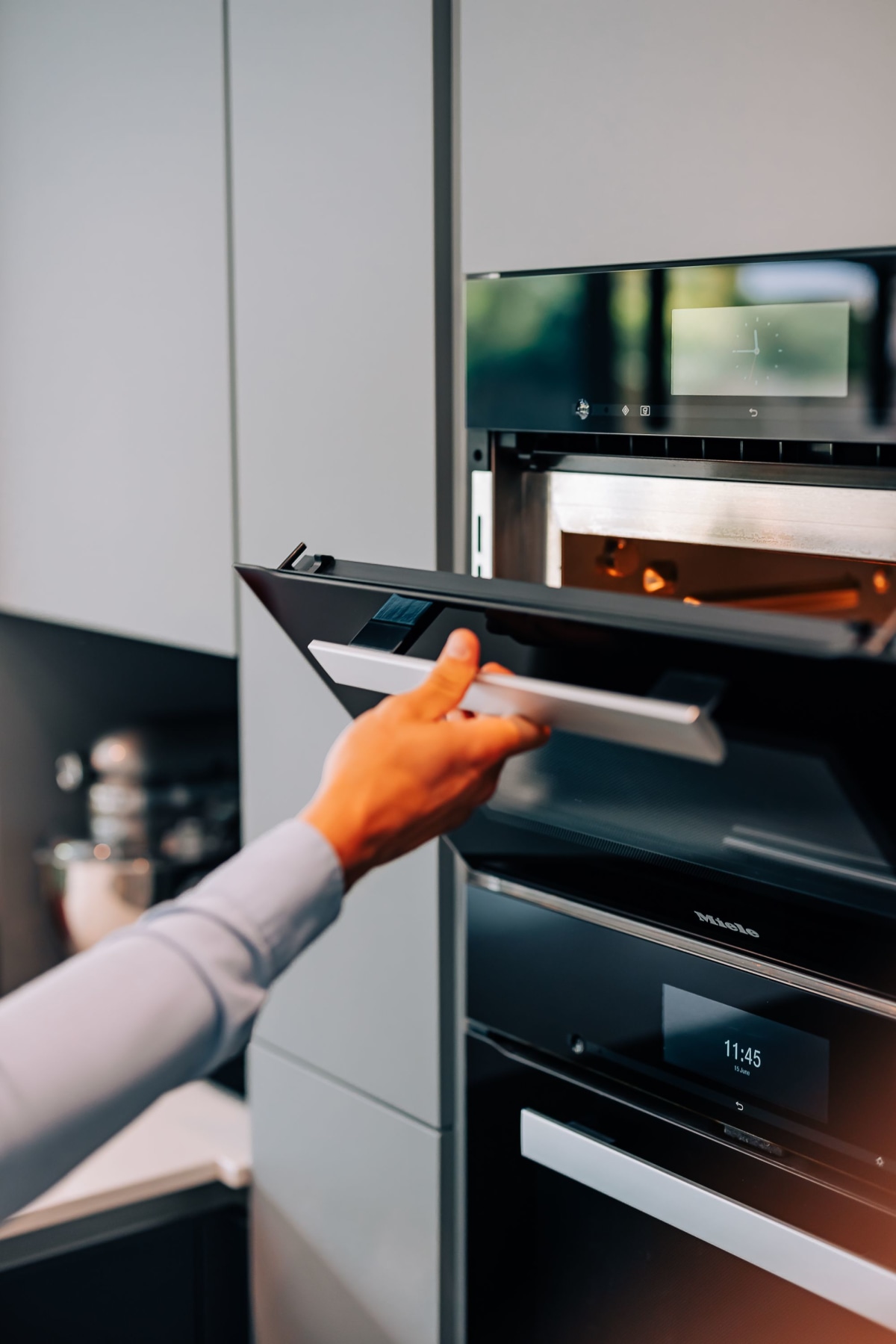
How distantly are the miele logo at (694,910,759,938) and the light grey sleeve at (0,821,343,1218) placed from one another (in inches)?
13.0

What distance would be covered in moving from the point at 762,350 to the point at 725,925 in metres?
0.37

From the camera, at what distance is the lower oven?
2.80 feet

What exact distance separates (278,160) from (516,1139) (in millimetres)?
857

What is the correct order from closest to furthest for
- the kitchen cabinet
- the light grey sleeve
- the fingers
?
the light grey sleeve
the fingers
the kitchen cabinet

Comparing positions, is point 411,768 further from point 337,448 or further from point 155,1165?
point 155,1165

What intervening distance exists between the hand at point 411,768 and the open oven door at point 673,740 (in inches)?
0.8

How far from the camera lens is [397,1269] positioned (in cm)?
123

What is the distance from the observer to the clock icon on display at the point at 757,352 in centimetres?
82

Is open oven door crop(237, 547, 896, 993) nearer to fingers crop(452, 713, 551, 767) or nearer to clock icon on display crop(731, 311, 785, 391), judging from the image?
fingers crop(452, 713, 551, 767)

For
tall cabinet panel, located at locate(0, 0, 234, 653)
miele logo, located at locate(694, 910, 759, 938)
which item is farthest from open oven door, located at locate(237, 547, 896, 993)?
tall cabinet panel, located at locate(0, 0, 234, 653)

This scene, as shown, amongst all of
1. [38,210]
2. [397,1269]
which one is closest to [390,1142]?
[397,1269]

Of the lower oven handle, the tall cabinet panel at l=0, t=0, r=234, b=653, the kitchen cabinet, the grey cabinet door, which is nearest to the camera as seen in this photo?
the lower oven handle

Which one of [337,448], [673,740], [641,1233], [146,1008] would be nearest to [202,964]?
[146,1008]

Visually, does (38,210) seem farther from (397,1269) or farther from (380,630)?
(397,1269)
